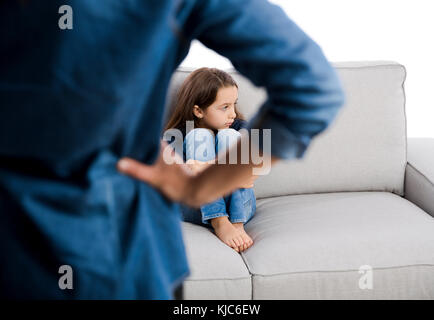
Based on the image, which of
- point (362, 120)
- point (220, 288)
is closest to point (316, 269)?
point (220, 288)

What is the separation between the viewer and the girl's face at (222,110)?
1.97m

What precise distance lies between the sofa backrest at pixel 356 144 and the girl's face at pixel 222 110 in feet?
0.38

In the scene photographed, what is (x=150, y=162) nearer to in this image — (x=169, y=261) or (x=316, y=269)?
(x=169, y=261)

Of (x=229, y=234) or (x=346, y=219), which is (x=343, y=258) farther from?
(x=229, y=234)

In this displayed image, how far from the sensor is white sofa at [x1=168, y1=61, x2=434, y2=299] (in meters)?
1.61

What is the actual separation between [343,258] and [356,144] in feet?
2.07

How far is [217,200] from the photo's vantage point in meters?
1.84

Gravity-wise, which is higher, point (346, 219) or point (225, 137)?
point (225, 137)

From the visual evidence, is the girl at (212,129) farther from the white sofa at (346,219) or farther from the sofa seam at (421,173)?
the sofa seam at (421,173)

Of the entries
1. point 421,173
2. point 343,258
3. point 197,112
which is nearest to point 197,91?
point 197,112

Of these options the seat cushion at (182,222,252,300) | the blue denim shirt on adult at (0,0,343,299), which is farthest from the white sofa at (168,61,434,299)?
the blue denim shirt on adult at (0,0,343,299)

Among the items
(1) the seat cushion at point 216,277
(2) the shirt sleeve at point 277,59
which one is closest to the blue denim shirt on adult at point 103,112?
(2) the shirt sleeve at point 277,59

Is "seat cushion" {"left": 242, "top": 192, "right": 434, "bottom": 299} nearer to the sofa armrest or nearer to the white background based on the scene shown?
the sofa armrest
